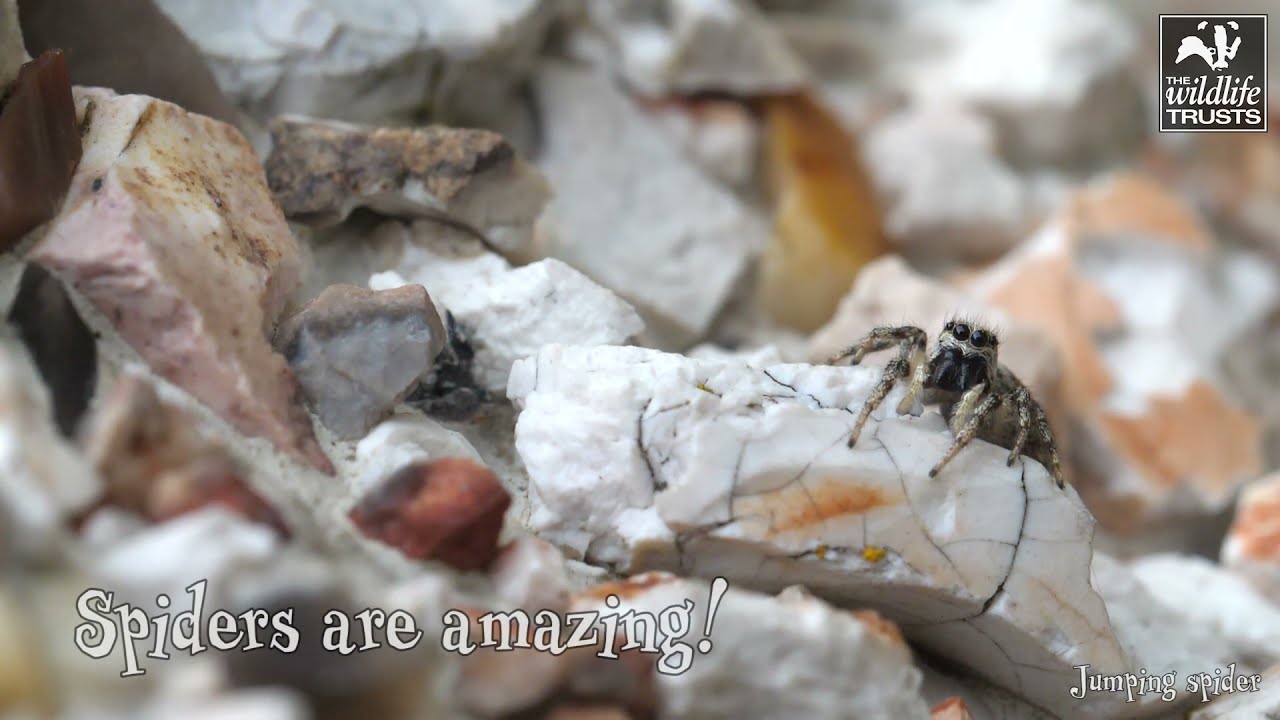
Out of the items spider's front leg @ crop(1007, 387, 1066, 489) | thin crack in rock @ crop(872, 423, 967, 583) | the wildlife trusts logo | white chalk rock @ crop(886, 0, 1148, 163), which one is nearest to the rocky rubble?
thin crack in rock @ crop(872, 423, 967, 583)

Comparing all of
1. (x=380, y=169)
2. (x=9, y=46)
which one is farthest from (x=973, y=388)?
(x=9, y=46)

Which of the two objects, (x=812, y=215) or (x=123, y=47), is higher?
(x=123, y=47)

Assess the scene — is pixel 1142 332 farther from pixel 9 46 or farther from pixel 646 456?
pixel 9 46

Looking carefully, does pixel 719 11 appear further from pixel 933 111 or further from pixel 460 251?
pixel 460 251

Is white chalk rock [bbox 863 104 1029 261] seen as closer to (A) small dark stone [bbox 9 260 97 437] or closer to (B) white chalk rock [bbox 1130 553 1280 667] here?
(B) white chalk rock [bbox 1130 553 1280 667]

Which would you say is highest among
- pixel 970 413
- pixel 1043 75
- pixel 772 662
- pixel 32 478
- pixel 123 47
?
pixel 123 47

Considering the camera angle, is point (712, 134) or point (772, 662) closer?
point (772, 662)

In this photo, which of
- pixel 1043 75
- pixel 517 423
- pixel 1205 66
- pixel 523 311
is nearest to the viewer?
pixel 517 423

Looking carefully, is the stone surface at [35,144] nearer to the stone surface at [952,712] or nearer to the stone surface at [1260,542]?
the stone surface at [952,712]
